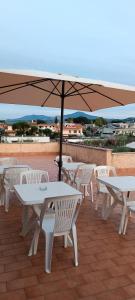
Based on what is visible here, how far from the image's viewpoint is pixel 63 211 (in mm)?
2738

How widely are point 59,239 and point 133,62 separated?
52.7 ft

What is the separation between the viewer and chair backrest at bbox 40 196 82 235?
2.70m

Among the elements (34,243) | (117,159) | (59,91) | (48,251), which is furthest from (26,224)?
(117,159)

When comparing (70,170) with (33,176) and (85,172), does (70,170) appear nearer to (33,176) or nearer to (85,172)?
(85,172)

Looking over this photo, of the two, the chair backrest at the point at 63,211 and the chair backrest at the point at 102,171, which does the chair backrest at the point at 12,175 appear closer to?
the chair backrest at the point at 102,171

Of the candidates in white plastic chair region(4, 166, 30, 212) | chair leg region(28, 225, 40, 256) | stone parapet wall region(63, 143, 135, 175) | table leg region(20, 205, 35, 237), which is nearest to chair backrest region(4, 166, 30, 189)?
white plastic chair region(4, 166, 30, 212)

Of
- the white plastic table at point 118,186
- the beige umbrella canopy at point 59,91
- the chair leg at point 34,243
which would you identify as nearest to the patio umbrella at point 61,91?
the beige umbrella canopy at point 59,91

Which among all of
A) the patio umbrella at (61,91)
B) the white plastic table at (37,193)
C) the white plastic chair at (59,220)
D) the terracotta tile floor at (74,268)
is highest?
the patio umbrella at (61,91)

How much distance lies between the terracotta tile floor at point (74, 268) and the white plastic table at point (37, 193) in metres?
0.30

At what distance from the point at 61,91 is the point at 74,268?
2757 mm

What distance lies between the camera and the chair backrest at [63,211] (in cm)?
270

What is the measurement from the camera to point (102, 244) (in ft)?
11.0

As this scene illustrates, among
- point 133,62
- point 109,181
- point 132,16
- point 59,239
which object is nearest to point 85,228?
point 59,239

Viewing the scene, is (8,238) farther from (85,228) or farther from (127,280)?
(127,280)
